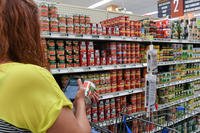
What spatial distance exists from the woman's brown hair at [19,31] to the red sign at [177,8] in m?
5.86

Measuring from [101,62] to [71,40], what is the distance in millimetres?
423

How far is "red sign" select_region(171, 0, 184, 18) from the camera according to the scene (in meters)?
6.00

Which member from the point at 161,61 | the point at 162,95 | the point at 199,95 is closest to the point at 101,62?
the point at 161,61

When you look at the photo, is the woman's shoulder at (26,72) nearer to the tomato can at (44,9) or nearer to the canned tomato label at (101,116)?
the tomato can at (44,9)

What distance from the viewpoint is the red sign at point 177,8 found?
19.7ft

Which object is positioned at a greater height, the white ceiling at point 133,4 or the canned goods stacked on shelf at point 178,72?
the white ceiling at point 133,4

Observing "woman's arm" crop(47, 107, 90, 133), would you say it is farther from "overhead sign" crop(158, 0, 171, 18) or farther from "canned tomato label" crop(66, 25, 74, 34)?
"overhead sign" crop(158, 0, 171, 18)

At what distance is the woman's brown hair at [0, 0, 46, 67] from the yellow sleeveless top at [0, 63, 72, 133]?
106 mm

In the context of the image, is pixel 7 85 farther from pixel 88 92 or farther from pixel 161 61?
pixel 161 61

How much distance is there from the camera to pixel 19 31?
2.61ft

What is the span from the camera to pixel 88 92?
1.45m

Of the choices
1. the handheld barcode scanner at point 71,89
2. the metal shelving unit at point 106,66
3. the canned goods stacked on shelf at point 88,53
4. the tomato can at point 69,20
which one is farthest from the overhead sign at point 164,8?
the handheld barcode scanner at point 71,89

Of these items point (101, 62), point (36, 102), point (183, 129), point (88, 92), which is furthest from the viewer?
point (183, 129)

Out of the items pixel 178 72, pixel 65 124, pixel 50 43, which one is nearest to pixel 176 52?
pixel 178 72
